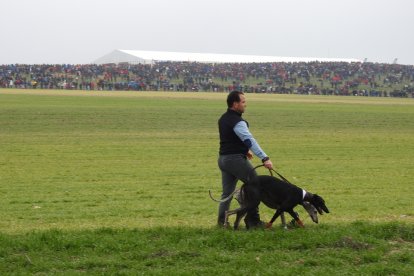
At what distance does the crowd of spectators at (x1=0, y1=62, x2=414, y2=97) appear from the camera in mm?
82125

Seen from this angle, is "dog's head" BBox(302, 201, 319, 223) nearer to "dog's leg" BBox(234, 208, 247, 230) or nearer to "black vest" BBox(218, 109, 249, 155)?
"dog's leg" BBox(234, 208, 247, 230)

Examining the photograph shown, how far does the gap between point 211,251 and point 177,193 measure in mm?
8361

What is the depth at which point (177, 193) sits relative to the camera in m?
17.5

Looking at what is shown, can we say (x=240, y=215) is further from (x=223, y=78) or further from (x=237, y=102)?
(x=223, y=78)

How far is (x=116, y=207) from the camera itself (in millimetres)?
15156

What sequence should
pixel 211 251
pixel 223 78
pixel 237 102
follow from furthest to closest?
pixel 223 78
pixel 237 102
pixel 211 251

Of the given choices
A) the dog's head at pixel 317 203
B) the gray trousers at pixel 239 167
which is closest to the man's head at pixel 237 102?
the gray trousers at pixel 239 167

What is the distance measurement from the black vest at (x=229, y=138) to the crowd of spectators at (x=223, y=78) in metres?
69.8

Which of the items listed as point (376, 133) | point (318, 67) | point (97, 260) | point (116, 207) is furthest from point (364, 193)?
point (318, 67)

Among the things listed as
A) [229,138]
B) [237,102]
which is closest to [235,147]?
[229,138]

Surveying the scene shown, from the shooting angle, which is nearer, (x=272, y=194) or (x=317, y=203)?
(x=272, y=194)

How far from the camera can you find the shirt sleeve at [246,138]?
10312mm

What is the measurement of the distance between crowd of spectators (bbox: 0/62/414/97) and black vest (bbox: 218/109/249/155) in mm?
69777

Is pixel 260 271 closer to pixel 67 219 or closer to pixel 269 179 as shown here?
pixel 269 179
